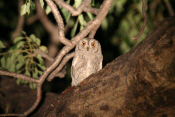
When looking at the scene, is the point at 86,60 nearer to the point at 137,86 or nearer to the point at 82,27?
the point at 82,27

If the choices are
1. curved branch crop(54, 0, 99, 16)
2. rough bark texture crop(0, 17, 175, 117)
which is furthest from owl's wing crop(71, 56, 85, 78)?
rough bark texture crop(0, 17, 175, 117)

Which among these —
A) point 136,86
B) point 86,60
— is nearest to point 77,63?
point 86,60

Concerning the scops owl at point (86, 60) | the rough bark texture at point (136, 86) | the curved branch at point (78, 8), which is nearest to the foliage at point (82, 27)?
the curved branch at point (78, 8)

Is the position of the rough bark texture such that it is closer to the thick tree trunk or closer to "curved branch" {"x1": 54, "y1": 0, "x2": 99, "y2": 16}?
the thick tree trunk

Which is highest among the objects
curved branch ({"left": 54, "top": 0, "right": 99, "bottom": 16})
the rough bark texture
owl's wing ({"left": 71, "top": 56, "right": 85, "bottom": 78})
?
curved branch ({"left": 54, "top": 0, "right": 99, "bottom": 16})

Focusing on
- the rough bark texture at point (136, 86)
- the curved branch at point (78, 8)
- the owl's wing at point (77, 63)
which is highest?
the curved branch at point (78, 8)

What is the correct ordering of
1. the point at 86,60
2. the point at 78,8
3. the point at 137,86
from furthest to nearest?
the point at 86,60 → the point at 78,8 → the point at 137,86

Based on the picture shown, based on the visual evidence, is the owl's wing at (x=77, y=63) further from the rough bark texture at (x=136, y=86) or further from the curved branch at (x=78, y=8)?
the rough bark texture at (x=136, y=86)

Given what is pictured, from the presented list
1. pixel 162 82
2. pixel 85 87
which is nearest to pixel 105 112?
pixel 85 87
